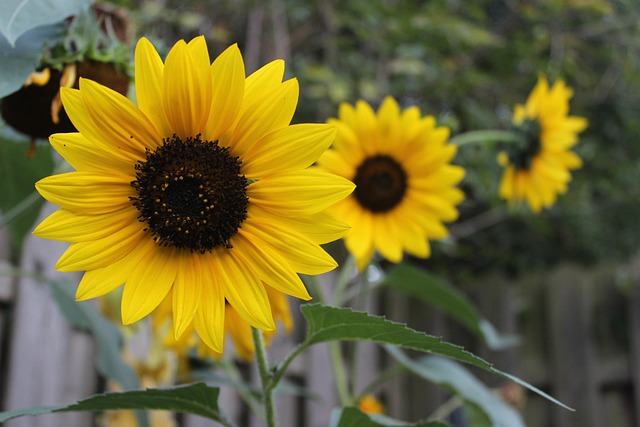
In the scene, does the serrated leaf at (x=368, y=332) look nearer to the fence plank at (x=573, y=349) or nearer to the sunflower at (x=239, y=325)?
the sunflower at (x=239, y=325)

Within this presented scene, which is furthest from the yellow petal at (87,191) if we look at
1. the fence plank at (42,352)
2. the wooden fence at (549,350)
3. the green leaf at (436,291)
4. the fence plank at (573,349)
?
the fence plank at (573,349)

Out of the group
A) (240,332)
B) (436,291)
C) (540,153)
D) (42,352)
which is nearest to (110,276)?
(240,332)

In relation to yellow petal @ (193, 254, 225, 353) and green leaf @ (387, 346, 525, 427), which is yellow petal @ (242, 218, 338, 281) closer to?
yellow petal @ (193, 254, 225, 353)

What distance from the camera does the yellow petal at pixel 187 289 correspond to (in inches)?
17.4

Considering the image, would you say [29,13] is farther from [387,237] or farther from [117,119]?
[387,237]

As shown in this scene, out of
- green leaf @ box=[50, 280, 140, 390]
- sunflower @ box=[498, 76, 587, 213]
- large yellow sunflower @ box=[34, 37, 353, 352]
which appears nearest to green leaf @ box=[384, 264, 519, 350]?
sunflower @ box=[498, 76, 587, 213]

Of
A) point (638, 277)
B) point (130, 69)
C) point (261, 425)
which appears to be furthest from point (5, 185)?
point (638, 277)

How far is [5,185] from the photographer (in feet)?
2.23

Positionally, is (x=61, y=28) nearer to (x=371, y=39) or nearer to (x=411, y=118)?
(x=411, y=118)

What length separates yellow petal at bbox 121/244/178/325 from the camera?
17.2 inches

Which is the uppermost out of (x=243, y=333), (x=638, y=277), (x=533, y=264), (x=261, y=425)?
(x=533, y=264)

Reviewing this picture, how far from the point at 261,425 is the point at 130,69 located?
1254mm

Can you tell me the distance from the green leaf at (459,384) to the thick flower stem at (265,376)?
8.4 inches

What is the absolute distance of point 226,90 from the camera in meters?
0.44
